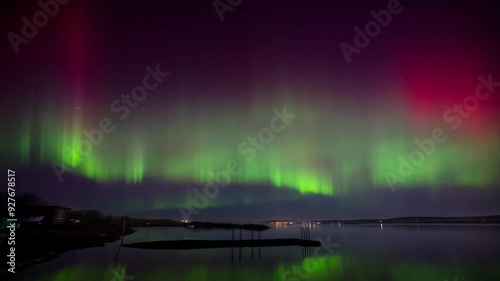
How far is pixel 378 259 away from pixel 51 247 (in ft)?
151

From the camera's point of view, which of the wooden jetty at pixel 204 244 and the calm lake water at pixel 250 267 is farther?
the wooden jetty at pixel 204 244

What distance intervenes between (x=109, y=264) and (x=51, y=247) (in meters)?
11.0

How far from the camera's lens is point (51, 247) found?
46719 millimetres

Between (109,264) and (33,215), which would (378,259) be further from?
(33,215)

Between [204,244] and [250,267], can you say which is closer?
[250,267]

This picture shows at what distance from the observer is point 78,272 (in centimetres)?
3597

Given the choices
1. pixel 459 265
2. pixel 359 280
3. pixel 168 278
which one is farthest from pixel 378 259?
pixel 168 278

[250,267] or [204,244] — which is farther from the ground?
[204,244]

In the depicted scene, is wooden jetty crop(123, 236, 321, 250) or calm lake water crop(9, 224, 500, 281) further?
wooden jetty crop(123, 236, 321, 250)

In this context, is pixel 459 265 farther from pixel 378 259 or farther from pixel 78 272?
pixel 78 272

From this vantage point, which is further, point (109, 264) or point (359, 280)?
point (109, 264)

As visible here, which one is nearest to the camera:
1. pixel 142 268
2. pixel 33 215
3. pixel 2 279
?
pixel 2 279

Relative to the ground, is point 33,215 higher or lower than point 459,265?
higher

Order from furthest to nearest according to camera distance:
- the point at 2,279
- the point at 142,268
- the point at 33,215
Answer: the point at 33,215
the point at 142,268
the point at 2,279
